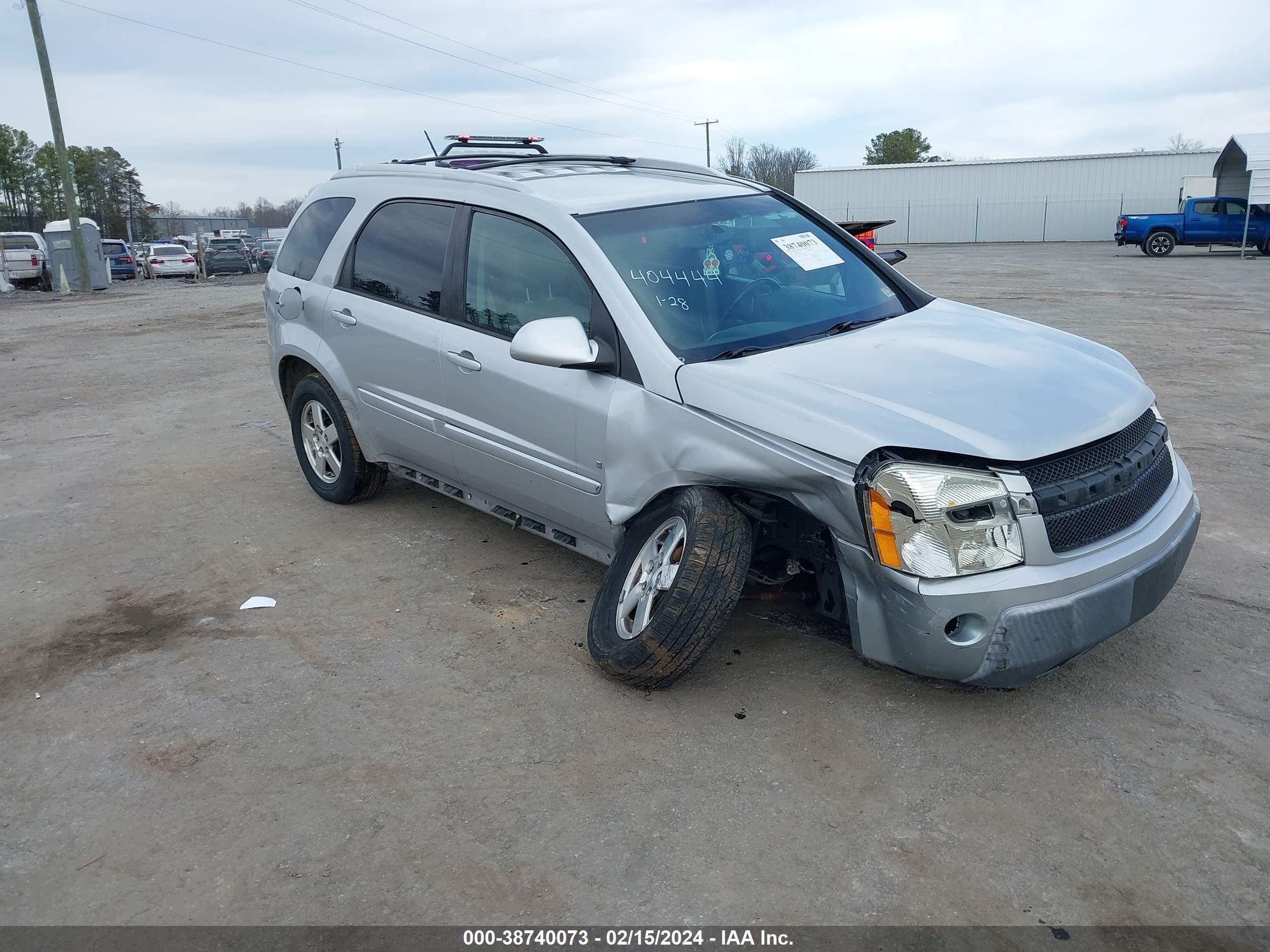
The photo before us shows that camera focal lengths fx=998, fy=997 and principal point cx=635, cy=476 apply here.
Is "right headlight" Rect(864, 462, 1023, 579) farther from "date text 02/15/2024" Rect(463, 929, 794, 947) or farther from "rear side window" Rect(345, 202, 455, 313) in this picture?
"rear side window" Rect(345, 202, 455, 313)

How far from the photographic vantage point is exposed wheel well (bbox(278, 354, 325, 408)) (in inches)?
226

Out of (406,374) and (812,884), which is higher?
(406,374)

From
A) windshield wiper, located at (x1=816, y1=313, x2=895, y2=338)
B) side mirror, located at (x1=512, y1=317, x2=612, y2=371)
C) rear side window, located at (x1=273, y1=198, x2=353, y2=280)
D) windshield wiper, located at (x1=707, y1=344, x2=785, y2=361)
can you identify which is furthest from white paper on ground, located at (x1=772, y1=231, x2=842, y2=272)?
rear side window, located at (x1=273, y1=198, x2=353, y2=280)

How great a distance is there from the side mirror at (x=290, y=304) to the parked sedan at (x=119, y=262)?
3290cm

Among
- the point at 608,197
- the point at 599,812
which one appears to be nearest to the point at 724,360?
the point at 608,197

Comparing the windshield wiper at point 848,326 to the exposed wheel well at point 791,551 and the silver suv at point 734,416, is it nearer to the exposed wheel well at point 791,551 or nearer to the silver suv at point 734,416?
the silver suv at point 734,416

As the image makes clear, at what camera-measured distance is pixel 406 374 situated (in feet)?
15.4

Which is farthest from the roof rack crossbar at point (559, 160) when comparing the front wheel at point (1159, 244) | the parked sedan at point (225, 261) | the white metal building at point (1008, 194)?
the white metal building at point (1008, 194)

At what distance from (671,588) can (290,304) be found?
10.8 feet

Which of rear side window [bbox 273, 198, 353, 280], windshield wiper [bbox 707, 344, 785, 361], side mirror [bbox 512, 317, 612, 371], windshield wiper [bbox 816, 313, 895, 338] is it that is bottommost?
windshield wiper [bbox 707, 344, 785, 361]

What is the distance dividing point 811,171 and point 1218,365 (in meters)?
45.0

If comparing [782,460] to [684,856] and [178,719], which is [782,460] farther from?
[178,719]

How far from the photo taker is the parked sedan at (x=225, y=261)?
33750 millimetres

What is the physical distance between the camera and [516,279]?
4.22 m
